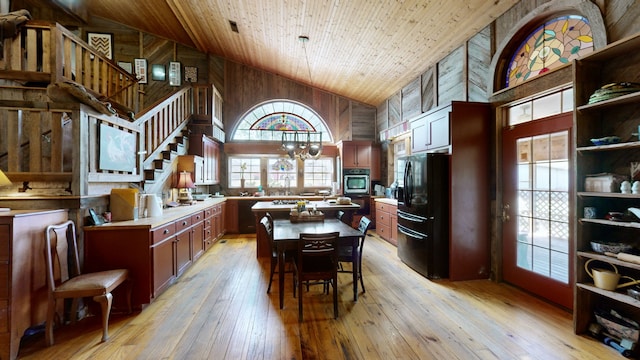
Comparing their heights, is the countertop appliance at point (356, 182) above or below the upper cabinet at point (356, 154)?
below

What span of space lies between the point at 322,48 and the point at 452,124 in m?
2.99

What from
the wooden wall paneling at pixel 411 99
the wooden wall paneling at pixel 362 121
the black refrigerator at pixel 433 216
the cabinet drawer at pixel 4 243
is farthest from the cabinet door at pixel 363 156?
the cabinet drawer at pixel 4 243

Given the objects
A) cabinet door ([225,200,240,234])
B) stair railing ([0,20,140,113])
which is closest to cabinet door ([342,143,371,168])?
cabinet door ([225,200,240,234])

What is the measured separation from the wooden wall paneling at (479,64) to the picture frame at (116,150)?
482 centimetres

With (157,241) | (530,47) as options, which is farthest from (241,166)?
(530,47)

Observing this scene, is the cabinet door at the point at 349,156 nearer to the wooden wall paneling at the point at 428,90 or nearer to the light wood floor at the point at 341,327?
the wooden wall paneling at the point at 428,90

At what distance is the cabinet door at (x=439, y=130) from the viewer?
11.3 feet

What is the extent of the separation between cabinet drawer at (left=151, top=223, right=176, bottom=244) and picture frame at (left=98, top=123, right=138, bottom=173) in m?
0.90

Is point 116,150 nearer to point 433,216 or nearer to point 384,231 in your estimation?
point 433,216

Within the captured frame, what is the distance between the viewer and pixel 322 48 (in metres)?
4.94

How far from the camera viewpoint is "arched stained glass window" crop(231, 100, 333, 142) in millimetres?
7160

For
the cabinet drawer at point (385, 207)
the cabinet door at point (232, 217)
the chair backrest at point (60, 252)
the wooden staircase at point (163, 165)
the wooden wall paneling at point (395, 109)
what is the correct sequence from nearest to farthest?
the chair backrest at point (60, 252), the wooden staircase at point (163, 165), the cabinet drawer at point (385, 207), the wooden wall paneling at point (395, 109), the cabinet door at point (232, 217)

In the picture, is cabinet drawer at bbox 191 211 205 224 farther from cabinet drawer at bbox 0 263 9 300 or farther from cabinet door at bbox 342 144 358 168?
cabinet door at bbox 342 144 358 168

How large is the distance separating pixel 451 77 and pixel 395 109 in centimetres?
199
